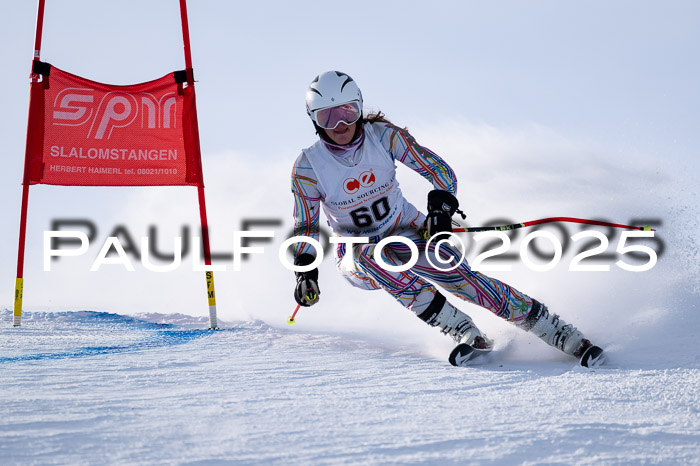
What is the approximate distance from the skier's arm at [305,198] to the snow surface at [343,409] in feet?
2.22

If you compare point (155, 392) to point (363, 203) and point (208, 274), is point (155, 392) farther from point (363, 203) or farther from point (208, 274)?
point (208, 274)

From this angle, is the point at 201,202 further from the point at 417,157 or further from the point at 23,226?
the point at 417,157

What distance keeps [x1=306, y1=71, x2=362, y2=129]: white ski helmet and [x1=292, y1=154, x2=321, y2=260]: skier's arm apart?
0.83 ft

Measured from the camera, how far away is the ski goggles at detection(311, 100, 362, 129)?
339 cm

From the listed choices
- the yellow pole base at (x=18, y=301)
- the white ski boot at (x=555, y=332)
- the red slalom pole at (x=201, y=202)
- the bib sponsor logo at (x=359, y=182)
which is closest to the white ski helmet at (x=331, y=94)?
the bib sponsor logo at (x=359, y=182)

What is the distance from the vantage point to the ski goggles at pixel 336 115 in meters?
3.39

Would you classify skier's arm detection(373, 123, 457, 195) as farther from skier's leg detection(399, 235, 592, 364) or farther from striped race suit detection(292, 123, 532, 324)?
skier's leg detection(399, 235, 592, 364)

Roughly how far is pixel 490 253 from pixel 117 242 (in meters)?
2.82

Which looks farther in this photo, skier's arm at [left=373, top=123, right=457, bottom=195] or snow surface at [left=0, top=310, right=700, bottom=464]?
skier's arm at [left=373, top=123, right=457, bottom=195]

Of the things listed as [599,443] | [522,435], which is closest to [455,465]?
[522,435]

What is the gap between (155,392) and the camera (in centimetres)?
252

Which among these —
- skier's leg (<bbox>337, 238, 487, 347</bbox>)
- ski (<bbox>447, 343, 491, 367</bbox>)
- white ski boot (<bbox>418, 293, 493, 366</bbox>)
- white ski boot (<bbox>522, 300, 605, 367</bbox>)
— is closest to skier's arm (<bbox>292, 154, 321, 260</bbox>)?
skier's leg (<bbox>337, 238, 487, 347</bbox>)

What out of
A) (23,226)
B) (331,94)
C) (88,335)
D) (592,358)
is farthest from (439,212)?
(23,226)

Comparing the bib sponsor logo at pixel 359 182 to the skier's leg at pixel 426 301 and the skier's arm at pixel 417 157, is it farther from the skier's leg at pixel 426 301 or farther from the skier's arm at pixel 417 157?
the skier's leg at pixel 426 301
